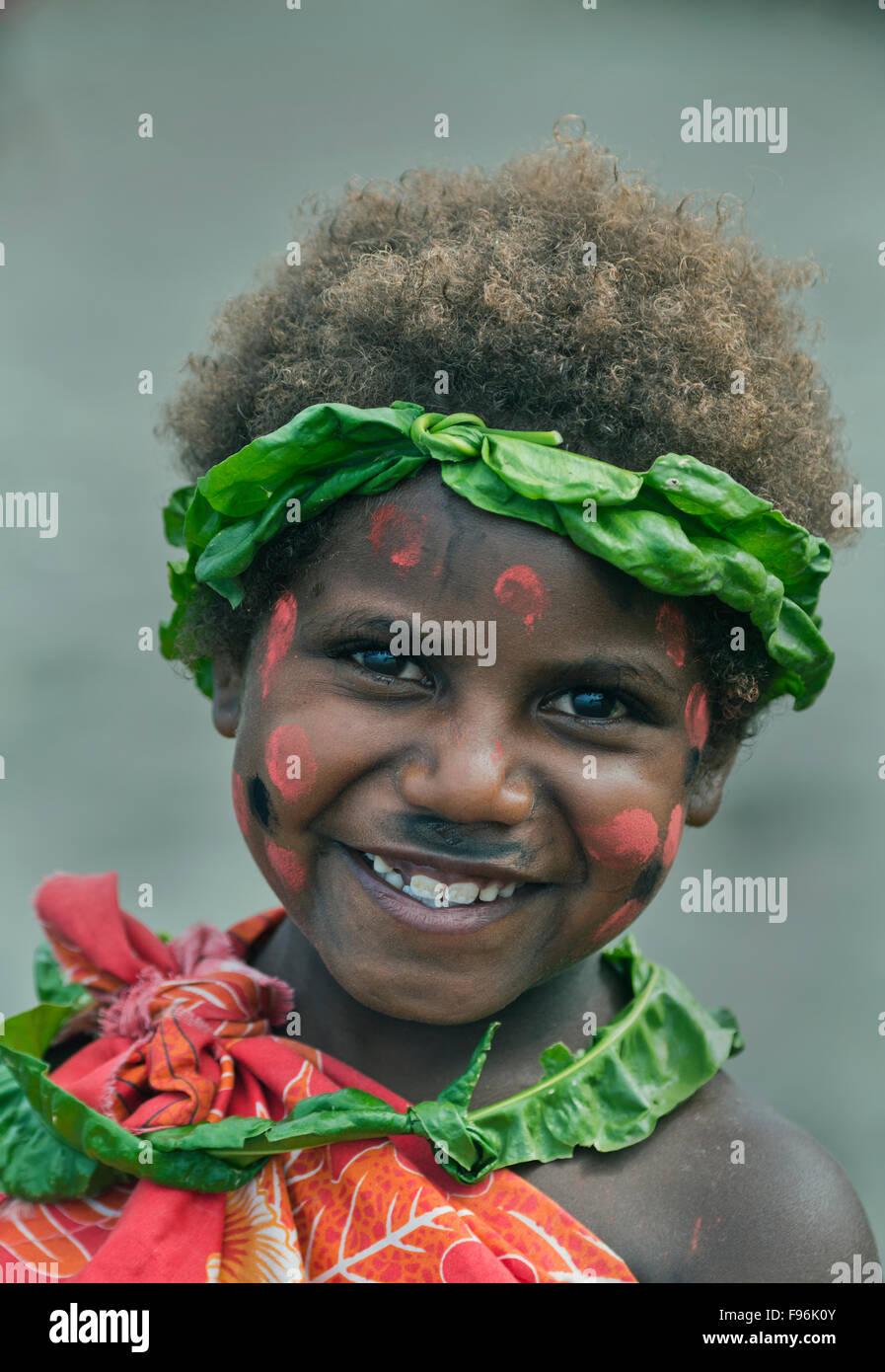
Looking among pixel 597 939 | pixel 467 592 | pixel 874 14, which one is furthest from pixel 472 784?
pixel 874 14

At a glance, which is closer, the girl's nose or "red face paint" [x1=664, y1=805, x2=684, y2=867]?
the girl's nose

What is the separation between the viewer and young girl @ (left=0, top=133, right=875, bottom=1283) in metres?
1.51

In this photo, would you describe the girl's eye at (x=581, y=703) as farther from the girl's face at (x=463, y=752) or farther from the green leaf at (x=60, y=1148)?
the green leaf at (x=60, y=1148)

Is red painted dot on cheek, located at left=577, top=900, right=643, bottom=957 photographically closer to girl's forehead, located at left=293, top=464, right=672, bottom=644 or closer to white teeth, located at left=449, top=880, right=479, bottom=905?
white teeth, located at left=449, top=880, right=479, bottom=905

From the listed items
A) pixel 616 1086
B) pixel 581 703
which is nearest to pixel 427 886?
pixel 581 703

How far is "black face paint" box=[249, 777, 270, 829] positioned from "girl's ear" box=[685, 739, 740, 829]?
543 mm

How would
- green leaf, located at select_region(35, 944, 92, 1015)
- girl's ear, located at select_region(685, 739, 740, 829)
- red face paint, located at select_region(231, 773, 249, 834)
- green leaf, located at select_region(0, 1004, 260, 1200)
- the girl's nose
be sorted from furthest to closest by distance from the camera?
green leaf, located at select_region(35, 944, 92, 1015), girl's ear, located at select_region(685, 739, 740, 829), red face paint, located at select_region(231, 773, 249, 834), green leaf, located at select_region(0, 1004, 260, 1200), the girl's nose

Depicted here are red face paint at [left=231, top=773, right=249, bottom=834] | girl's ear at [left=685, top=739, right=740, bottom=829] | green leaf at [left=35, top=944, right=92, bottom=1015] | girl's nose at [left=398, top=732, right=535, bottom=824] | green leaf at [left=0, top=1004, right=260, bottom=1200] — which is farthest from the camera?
green leaf at [left=35, top=944, right=92, bottom=1015]

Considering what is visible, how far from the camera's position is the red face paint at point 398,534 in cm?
152

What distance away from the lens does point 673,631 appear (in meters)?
1.58

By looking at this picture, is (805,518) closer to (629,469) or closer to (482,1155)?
(629,469)

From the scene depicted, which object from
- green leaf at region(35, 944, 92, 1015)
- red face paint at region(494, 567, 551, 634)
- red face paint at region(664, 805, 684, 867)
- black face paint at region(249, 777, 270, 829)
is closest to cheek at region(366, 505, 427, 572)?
red face paint at region(494, 567, 551, 634)

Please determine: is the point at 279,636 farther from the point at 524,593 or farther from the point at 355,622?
the point at 524,593

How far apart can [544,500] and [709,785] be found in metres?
0.53
